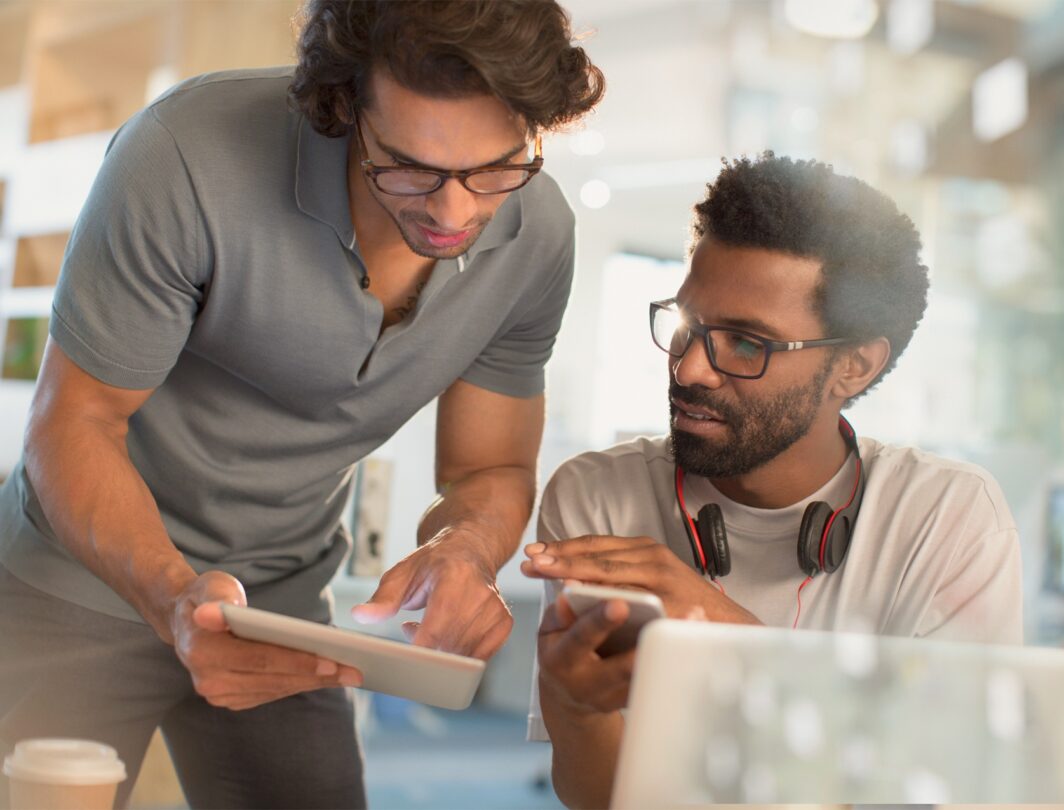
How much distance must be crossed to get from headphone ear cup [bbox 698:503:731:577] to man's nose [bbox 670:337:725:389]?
0.54 feet

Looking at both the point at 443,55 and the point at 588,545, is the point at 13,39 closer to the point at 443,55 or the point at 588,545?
the point at 443,55

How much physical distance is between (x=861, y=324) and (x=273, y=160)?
2.81 ft

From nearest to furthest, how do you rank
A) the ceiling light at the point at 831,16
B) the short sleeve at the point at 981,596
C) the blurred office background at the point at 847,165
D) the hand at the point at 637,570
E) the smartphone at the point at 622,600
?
the smartphone at the point at 622,600 → the hand at the point at 637,570 → the short sleeve at the point at 981,596 → the blurred office background at the point at 847,165 → the ceiling light at the point at 831,16

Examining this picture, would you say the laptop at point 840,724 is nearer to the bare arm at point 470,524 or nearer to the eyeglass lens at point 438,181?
the bare arm at point 470,524

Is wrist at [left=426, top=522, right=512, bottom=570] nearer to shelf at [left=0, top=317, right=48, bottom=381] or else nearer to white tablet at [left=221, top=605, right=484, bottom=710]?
white tablet at [left=221, top=605, right=484, bottom=710]

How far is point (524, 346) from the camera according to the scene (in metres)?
1.75

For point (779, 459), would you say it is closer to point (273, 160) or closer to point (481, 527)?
point (481, 527)

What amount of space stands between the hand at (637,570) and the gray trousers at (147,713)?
1.91ft

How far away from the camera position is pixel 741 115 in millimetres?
5160

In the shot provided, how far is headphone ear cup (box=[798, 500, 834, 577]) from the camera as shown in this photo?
150cm

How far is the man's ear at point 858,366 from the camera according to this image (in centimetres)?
170

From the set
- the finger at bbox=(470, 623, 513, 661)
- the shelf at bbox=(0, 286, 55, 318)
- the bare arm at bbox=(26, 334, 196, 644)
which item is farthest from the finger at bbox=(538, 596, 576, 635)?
the shelf at bbox=(0, 286, 55, 318)

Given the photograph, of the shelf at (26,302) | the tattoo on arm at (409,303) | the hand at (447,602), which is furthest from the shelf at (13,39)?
the hand at (447,602)

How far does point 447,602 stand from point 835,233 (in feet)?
2.68
